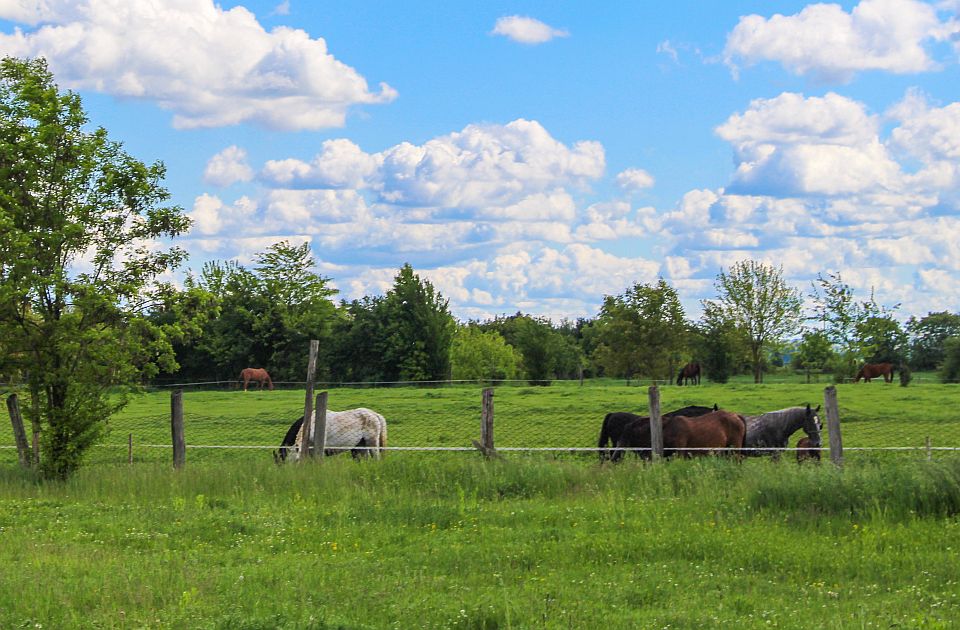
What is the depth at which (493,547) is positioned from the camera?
33.3 ft

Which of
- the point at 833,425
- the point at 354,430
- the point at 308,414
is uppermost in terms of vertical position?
the point at 308,414

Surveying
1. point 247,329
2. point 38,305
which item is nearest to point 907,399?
point 38,305

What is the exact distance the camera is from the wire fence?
2367 centimetres

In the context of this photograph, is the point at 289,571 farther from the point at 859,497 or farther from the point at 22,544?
the point at 859,497

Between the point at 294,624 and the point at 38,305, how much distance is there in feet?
Answer: 37.5

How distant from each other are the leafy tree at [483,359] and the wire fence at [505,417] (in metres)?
34.6

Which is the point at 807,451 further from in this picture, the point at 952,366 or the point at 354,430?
the point at 952,366

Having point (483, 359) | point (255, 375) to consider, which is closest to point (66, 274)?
point (255, 375)

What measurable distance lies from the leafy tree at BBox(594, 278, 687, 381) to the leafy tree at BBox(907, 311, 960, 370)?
2319 cm

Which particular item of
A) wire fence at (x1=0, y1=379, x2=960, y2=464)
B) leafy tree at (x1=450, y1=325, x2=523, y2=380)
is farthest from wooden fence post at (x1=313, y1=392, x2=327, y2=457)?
leafy tree at (x1=450, y1=325, x2=523, y2=380)

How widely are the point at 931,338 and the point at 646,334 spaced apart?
112ft

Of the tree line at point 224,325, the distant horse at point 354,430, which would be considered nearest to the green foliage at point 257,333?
the tree line at point 224,325

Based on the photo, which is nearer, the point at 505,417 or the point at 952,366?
the point at 505,417

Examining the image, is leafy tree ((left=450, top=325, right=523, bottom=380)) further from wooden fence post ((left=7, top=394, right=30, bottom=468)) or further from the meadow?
the meadow
